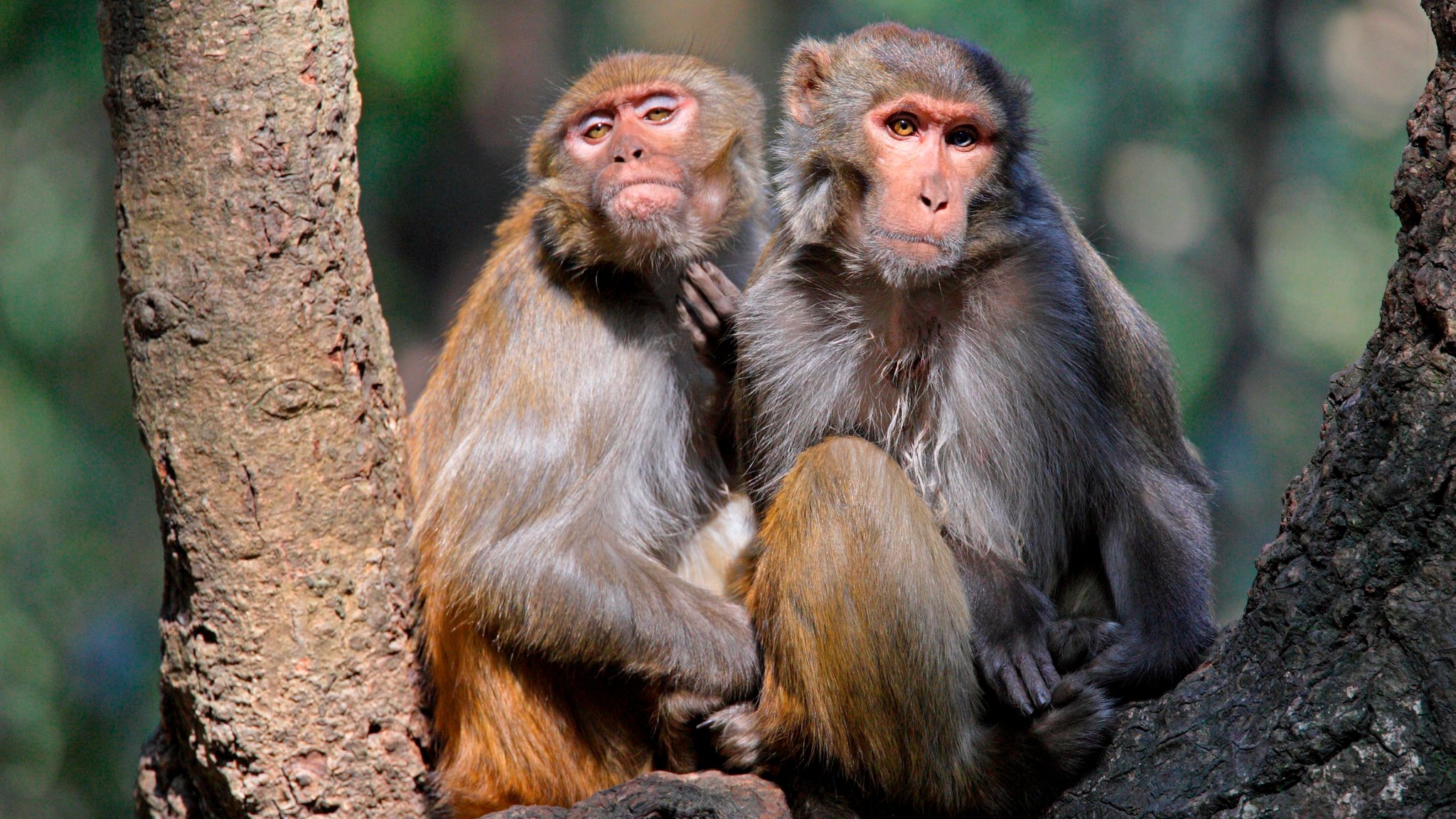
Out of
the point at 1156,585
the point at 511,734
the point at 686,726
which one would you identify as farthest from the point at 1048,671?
the point at 511,734

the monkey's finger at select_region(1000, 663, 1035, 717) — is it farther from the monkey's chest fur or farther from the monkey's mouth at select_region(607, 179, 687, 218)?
the monkey's mouth at select_region(607, 179, 687, 218)

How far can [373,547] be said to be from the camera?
4.50m

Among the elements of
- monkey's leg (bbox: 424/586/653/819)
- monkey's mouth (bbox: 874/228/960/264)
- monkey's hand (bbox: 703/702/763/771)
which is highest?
monkey's mouth (bbox: 874/228/960/264)

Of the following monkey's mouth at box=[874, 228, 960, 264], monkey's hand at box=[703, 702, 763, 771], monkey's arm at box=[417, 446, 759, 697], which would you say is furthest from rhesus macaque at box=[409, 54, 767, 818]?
monkey's mouth at box=[874, 228, 960, 264]

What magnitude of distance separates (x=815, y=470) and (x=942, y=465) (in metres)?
0.63

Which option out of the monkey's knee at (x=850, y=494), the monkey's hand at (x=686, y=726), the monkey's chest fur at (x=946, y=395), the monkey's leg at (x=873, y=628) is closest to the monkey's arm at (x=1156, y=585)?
the monkey's chest fur at (x=946, y=395)

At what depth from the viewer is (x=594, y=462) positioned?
16.6ft

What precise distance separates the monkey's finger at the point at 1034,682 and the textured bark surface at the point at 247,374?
2.23 meters

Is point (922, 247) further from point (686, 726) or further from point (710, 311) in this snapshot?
point (686, 726)

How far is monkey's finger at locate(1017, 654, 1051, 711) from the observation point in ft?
12.6

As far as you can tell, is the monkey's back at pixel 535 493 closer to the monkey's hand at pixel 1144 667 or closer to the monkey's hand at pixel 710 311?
the monkey's hand at pixel 710 311

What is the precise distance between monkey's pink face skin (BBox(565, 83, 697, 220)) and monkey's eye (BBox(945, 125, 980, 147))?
133 cm

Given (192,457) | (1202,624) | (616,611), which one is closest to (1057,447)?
(1202,624)

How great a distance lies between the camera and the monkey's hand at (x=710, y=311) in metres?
4.89
